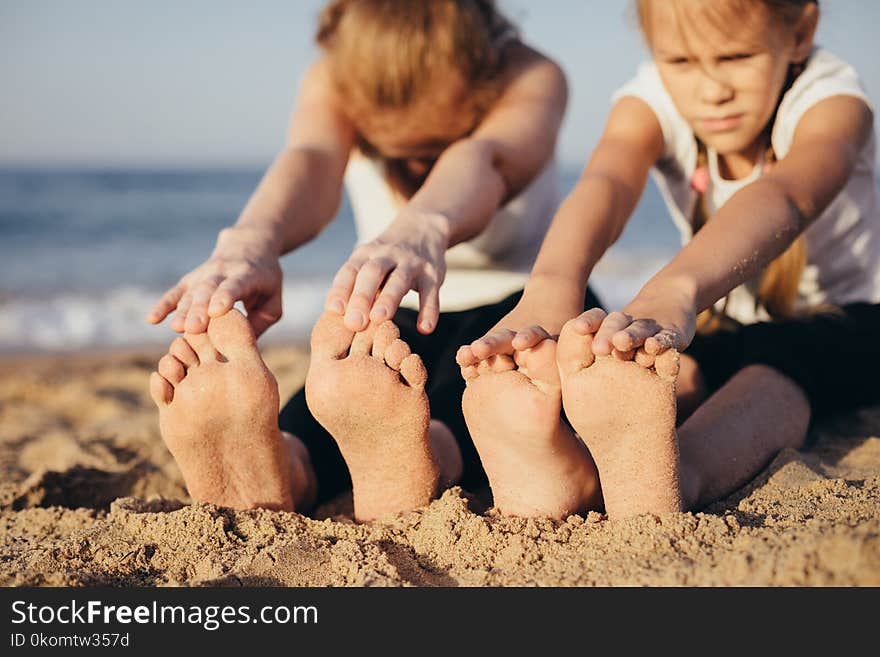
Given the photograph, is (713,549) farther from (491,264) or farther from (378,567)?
(491,264)

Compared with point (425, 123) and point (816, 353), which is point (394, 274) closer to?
point (425, 123)

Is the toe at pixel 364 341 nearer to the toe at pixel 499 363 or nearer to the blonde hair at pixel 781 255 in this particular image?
the toe at pixel 499 363

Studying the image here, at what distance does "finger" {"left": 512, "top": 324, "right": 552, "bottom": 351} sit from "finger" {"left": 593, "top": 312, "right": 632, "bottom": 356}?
96 millimetres

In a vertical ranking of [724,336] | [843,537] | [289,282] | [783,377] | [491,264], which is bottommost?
[843,537]

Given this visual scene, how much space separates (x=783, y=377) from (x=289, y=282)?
5.19 m

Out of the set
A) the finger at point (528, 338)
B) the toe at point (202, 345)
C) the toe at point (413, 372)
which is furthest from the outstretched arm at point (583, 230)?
the toe at point (202, 345)

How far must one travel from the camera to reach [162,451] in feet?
6.91

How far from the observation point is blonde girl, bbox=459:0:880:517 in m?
1.14

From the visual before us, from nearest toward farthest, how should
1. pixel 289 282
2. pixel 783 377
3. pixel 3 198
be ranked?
pixel 783 377 < pixel 289 282 < pixel 3 198

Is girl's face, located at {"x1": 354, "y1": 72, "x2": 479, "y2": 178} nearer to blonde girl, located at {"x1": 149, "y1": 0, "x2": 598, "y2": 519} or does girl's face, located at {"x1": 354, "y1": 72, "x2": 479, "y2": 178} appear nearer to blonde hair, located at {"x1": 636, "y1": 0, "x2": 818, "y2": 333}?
blonde girl, located at {"x1": 149, "y1": 0, "x2": 598, "y2": 519}

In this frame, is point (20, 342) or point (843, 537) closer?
point (843, 537)

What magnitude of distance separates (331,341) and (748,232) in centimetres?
69

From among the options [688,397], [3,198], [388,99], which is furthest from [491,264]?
[3,198]

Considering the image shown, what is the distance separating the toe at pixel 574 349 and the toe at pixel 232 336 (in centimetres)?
51
